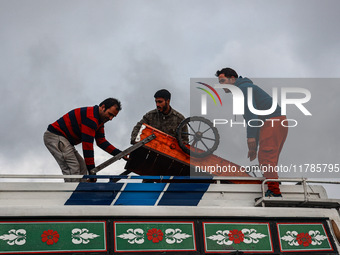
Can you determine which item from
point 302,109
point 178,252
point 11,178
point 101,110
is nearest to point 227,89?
point 302,109

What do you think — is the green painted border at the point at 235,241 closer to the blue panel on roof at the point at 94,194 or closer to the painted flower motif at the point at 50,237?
the blue panel on roof at the point at 94,194

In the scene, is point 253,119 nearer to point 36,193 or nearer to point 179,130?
point 179,130

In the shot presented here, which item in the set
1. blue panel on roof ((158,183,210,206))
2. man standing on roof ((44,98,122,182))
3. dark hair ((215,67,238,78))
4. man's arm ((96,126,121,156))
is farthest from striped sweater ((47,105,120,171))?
dark hair ((215,67,238,78))

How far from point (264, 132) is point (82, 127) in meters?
2.38

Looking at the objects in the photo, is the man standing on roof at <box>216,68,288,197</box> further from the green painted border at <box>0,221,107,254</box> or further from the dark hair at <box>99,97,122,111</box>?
the green painted border at <box>0,221,107,254</box>

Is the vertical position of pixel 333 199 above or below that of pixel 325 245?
above

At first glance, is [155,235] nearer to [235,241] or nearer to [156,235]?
[156,235]

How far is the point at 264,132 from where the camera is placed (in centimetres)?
555

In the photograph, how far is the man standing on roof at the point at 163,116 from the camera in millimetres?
6246

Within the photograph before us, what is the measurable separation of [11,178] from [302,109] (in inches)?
164

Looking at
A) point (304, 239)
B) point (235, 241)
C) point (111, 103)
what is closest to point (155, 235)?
point (235, 241)

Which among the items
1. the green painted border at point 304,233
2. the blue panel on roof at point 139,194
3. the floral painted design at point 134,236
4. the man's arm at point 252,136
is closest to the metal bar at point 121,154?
the blue panel on roof at point 139,194

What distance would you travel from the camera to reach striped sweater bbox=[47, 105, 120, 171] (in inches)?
214

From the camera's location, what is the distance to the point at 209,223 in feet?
14.2
